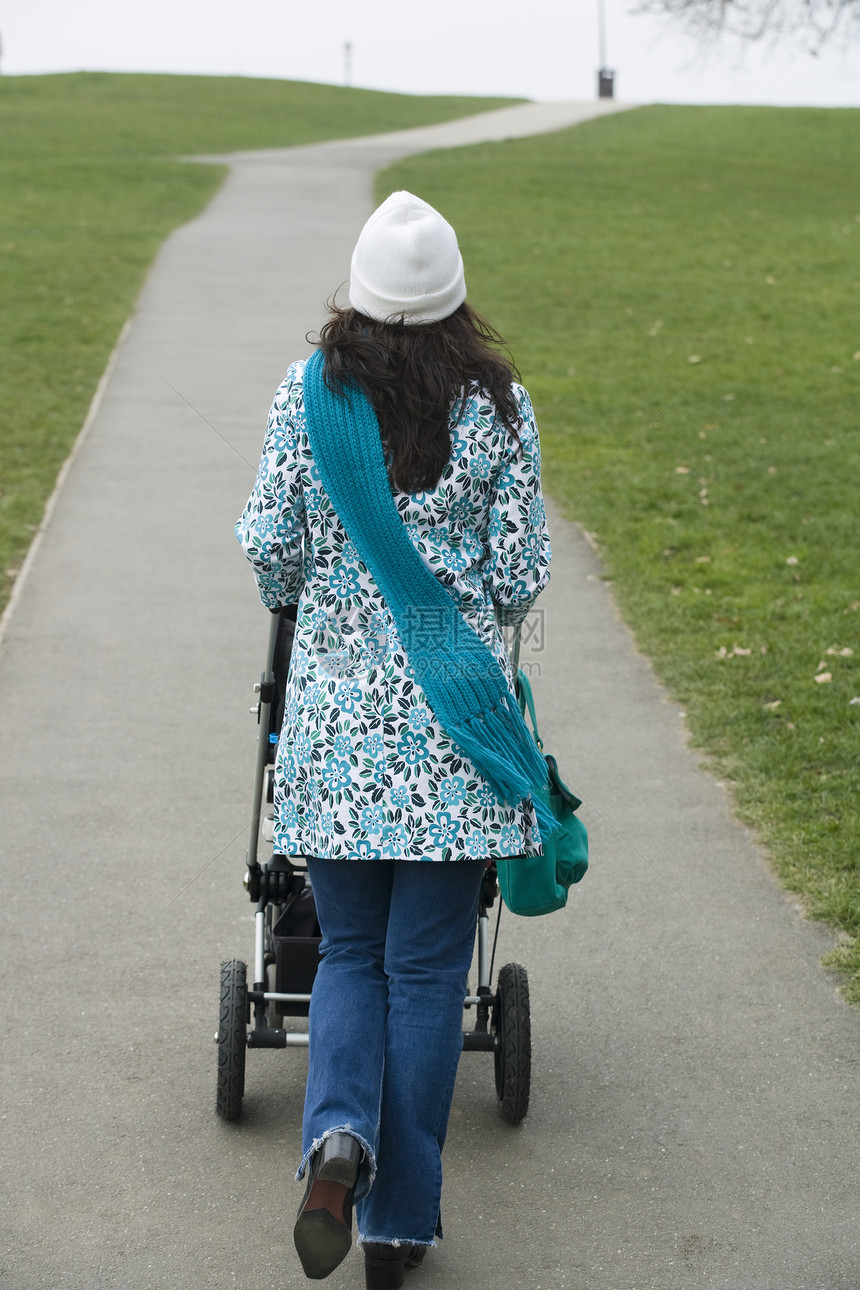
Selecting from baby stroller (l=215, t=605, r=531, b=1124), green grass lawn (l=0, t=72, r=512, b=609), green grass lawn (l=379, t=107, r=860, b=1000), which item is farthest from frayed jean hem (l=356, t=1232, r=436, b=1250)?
green grass lawn (l=0, t=72, r=512, b=609)

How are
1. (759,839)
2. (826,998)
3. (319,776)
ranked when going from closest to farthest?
(319,776) → (826,998) → (759,839)

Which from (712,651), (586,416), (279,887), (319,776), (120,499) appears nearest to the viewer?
(319,776)

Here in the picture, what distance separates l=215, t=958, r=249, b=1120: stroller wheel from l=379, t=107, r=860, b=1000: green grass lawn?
5.64 feet

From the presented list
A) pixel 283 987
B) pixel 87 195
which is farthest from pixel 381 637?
pixel 87 195

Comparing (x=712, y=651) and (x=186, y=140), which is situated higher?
(x=712, y=651)

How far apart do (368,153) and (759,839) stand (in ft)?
90.2

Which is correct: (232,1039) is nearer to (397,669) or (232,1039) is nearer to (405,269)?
(397,669)

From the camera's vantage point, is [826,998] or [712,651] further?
[712,651]

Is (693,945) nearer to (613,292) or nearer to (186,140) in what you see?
(613,292)

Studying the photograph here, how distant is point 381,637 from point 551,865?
0.69 metres

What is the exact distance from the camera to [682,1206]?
285 centimetres

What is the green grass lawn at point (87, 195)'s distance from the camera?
10047mm

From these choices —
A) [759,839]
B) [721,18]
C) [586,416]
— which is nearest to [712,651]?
[759,839]

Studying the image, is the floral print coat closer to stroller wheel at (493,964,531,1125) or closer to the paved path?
stroller wheel at (493,964,531,1125)
